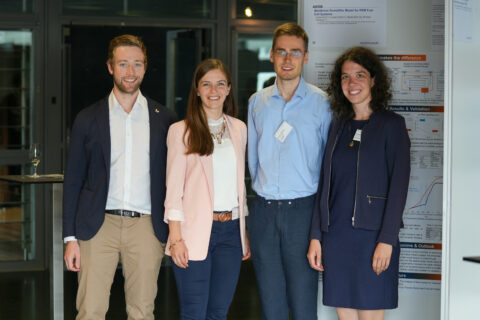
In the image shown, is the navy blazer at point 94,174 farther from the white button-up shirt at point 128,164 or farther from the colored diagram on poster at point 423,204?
the colored diagram on poster at point 423,204

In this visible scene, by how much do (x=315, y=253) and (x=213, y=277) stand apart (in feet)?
1.64

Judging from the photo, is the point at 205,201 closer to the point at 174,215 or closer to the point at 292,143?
the point at 174,215

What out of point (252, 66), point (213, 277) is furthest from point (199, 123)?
point (252, 66)

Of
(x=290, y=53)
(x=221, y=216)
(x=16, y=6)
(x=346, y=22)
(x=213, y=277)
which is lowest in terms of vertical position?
(x=213, y=277)

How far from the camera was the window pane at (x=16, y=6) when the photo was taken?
6.84m

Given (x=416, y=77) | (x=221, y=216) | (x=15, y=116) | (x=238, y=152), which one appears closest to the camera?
(x=221, y=216)

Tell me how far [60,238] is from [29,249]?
288 cm

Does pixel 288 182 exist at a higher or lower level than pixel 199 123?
lower

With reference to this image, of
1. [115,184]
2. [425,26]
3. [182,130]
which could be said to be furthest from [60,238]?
[425,26]

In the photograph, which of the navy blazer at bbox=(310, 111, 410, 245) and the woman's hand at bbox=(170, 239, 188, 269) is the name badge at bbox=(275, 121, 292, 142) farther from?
the woman's hand at bbox=(170, 239, 188, 269)

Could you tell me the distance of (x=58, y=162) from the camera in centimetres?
696

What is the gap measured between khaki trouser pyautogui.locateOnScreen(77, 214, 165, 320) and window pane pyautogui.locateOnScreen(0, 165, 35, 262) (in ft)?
12.6

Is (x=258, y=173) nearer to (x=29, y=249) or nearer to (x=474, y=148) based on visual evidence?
(x=474, y=148)

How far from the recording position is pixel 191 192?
3.29 metres
